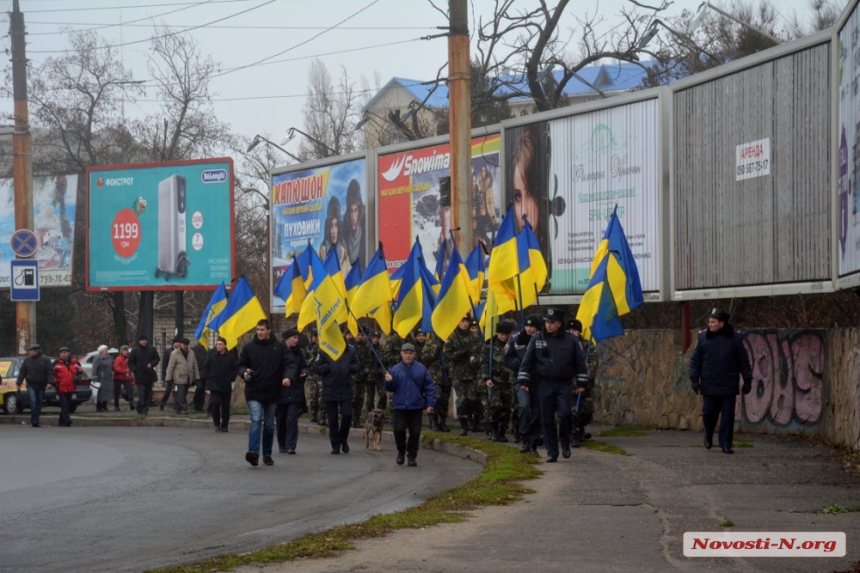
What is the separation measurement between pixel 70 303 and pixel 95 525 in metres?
47.0

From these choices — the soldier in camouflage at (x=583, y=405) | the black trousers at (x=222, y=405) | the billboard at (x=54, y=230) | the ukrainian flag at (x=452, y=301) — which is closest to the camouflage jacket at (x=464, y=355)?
the ukrainian flag at (x=452, y=301)

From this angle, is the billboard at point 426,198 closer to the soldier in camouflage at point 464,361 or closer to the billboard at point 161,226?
the soldier in camouflage at point 464,361

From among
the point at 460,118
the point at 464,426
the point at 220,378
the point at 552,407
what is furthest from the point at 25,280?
the point at 552,407

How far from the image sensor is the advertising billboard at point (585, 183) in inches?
823

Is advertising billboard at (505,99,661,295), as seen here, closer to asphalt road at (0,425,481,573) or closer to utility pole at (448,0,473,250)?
utility pole at (448,0,473,250)

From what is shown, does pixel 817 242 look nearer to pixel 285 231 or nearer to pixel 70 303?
pixel 285 231

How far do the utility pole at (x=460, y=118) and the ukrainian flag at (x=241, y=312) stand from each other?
390cm

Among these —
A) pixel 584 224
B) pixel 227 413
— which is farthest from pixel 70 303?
pixel 584 224

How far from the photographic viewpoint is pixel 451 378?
19.0 metres

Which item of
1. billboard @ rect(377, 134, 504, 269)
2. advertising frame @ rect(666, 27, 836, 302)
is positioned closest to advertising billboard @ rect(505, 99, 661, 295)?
advertising frame @ rect(666, 27, 836, 302)

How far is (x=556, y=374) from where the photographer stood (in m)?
14.2

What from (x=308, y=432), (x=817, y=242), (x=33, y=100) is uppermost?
(x=33, y=100)

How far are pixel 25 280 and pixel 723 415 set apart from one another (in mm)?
18037

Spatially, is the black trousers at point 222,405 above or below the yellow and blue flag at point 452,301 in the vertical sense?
below
